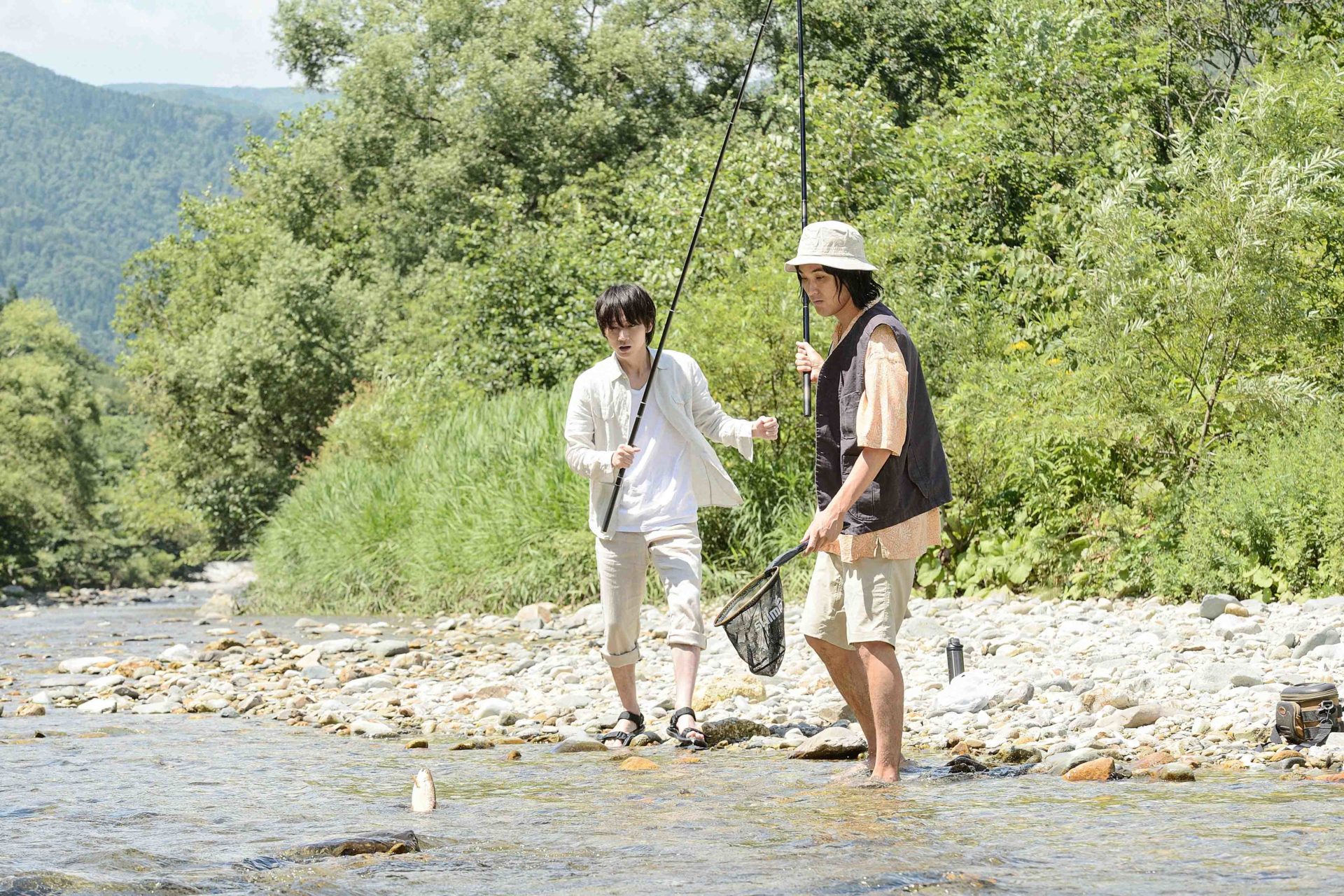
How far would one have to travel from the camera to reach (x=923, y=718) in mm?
6180

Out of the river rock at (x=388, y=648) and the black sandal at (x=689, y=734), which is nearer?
the black sandal at (x=689, y=734)

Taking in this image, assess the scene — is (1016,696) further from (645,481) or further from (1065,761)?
(645,481)

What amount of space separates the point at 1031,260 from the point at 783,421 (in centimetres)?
309

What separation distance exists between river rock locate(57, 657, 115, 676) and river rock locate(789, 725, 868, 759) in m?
6.62

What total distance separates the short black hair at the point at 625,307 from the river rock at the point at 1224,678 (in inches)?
111

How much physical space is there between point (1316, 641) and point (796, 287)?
5583mm

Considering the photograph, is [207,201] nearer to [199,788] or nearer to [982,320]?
[982,320]

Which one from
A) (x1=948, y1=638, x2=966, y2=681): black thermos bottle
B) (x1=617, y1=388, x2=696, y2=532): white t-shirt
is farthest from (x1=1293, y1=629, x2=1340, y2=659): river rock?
(x1=617, y1=388, x2=696, y2=532): white t-shirt

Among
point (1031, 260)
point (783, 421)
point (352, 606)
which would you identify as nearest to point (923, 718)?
point (783, 421)

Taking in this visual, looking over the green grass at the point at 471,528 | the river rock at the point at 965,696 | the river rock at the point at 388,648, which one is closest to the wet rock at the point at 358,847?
the river rock at the point at 965,696

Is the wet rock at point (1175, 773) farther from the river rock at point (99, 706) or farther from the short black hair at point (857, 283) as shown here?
the river rock at point (99, 706)

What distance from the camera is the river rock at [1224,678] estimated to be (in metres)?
5.98

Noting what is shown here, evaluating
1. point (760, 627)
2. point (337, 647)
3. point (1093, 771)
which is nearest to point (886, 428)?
point (760, 627)

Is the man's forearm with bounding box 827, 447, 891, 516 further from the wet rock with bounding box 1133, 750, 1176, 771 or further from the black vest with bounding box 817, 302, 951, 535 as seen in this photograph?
the wet rock with bounding box 1133, 750, 1176, 771
